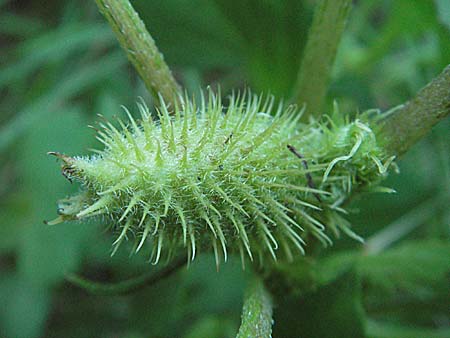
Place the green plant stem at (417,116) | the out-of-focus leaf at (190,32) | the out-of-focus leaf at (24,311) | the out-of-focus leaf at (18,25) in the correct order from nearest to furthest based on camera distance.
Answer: the green plant stem at (417,116)
the out-of-focus leaf at (190,32)
the out-of-focus leaf at (24,311)
the out-of-focus leaf at (18,25)

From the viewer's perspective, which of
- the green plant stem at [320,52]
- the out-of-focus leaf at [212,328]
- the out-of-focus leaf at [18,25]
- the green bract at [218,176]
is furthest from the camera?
the out-of-focus leaf at [18,25]

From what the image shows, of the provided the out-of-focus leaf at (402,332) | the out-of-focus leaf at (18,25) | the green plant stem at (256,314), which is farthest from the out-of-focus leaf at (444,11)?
the out-of-focus leaf at (18,25)

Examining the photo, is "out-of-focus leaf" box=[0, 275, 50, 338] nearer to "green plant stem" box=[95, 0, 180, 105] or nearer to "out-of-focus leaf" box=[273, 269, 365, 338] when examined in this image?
"out-of-focus leaf" box=[273, 269, 365, 338]

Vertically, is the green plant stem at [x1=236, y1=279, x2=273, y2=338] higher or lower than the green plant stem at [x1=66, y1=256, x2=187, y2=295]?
lower

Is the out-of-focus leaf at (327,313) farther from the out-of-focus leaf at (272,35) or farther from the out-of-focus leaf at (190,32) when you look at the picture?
the out-of-focus leaf at (190,32)

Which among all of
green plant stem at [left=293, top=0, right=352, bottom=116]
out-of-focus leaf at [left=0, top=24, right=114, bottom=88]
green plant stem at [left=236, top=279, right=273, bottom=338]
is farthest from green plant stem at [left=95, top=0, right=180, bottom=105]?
out-of-focus leaf at [left=0, top=24, right=114, bottom=88]

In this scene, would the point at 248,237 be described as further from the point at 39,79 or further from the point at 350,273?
the point at 39,79
